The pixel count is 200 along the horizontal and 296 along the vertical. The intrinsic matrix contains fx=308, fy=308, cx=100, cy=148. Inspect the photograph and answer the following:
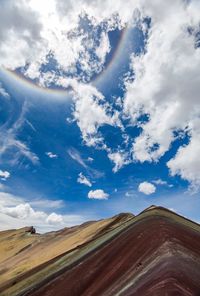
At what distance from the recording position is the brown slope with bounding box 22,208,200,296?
19.8 m

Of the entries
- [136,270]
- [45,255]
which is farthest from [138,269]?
[45,255]

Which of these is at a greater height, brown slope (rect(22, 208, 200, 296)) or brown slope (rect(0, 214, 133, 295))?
brown slope (rect(0, 214, 133, 295))

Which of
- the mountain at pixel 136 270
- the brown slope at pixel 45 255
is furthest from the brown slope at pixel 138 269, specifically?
the brown slope at pixel 45 255

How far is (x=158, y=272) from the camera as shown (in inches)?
847

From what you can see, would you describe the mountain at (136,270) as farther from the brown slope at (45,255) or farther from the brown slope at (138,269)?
the brown slope at (45,255)

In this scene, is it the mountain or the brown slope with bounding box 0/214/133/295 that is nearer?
the mountain

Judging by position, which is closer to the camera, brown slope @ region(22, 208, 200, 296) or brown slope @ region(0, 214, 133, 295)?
brown slope @ region(22, 208, 200, 296)

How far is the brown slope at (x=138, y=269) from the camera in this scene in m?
19.8

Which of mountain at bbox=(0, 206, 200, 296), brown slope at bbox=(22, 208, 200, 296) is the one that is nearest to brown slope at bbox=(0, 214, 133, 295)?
mountain at bbox=(0, 206, 200, 296)

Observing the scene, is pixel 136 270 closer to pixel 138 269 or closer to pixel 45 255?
pixel 138 269

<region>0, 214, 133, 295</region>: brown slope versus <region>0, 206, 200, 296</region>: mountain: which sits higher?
<region>0, 214, 133, 295</region>: brown slope

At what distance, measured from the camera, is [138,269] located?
2436 cm

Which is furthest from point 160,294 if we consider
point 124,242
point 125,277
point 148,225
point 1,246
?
point 1,246

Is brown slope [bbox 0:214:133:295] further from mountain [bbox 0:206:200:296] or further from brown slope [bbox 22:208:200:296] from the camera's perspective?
brown slope [bbox 22:208:200:296]
